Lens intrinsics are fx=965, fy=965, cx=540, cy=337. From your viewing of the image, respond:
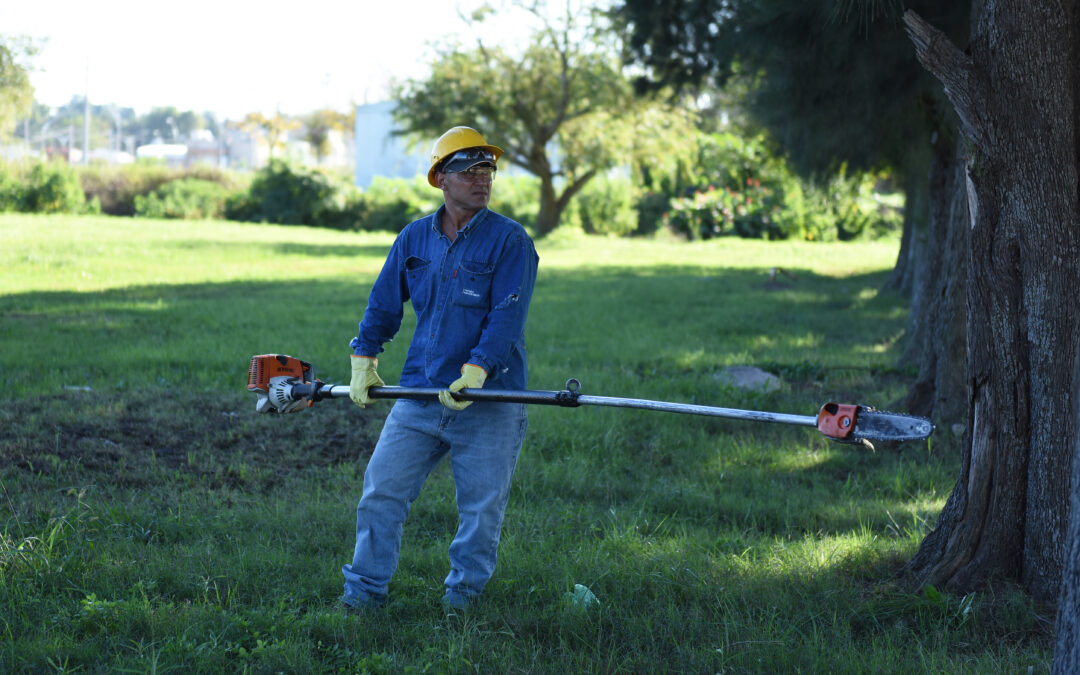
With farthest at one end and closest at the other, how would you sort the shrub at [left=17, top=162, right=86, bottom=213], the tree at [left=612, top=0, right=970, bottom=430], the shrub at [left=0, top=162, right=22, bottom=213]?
the shrub at [left=17, top=162, right=86, bottom=213]
the shrub at [left=0, top=162, right=22, bottom=213]
the tree at [left=612, top=0, right=970, bottom=430]

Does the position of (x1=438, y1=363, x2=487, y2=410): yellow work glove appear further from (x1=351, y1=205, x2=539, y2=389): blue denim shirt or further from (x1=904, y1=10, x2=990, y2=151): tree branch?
(x1=904, y1=10, x2=990, y2=151): tree branch

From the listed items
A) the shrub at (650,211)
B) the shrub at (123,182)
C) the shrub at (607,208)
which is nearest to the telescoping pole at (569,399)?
the shrub at (650,211)

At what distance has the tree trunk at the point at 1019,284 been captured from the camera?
144 inches

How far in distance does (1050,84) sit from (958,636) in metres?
2.10

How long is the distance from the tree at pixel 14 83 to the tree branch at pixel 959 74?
2738cm

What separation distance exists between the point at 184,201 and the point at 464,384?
33434mm

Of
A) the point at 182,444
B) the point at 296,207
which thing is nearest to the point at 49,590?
the point at 182,444

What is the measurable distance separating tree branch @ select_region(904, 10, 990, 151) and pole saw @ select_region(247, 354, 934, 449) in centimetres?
130

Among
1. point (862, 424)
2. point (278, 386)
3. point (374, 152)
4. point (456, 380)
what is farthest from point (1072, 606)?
point (374, 152)

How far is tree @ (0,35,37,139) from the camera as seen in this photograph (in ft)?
84.8

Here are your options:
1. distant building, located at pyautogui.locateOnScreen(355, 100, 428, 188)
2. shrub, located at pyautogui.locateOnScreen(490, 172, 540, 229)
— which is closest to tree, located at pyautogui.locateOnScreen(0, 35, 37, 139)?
shrub, located at pyautogui.locateOnScreen(490, 172, 540, 229)

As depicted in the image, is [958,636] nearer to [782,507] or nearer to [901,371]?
[782,507]

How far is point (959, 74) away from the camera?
12.3 feet

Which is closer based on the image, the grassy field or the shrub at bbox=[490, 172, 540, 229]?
the grassy field
